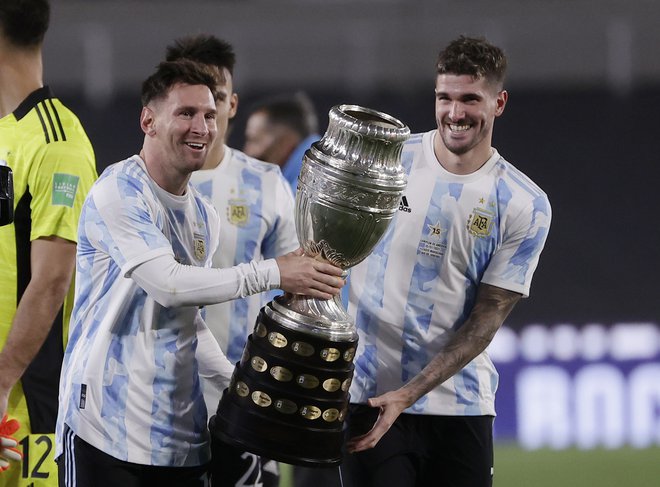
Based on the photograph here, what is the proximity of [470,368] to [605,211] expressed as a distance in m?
5.48

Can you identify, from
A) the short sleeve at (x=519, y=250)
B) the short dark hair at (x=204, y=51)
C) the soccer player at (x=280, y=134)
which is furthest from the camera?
the soccer player at (x=280, y=134)

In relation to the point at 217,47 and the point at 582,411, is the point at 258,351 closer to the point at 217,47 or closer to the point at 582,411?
→ the point at 217,47

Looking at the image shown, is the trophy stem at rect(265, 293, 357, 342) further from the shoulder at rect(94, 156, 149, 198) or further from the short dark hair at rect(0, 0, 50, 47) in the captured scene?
the short dark hair at rect(0, 0, 50, 47)

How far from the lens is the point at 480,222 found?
3.72 metres

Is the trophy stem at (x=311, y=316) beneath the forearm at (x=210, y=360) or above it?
above

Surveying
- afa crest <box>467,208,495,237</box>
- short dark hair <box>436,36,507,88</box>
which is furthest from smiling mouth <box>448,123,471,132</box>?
afa crest <box>467,208,495,237</box>

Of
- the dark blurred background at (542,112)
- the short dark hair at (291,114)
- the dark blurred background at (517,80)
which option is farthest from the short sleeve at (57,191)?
the dark blurred background at (517,80)

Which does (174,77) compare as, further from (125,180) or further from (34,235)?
(34,235)

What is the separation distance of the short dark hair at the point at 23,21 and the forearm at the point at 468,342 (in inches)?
58.6

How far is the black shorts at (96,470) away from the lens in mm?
3131

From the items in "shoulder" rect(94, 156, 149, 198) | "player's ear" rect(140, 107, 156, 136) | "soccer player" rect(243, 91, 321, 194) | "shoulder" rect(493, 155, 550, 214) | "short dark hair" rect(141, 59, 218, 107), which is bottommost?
"soccer player" rect(243, 91, 321, 194)

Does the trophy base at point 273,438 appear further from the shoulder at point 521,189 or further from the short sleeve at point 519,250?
the shoulder at point 521,189

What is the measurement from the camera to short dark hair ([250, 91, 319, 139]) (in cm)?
634

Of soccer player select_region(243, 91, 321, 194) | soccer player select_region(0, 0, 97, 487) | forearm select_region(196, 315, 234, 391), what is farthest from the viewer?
soccer player select_region(243, 91, 321, 194)
